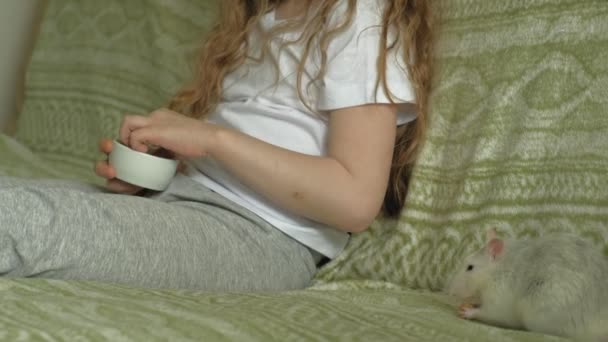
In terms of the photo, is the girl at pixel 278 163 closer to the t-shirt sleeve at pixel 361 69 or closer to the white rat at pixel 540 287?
the t-shirt sleeve at pixel 361 69

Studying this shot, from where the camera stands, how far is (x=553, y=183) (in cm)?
116

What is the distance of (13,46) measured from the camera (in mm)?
2041

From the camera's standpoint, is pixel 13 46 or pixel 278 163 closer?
pixel 278 163

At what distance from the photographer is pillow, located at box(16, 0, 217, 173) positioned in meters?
1.71

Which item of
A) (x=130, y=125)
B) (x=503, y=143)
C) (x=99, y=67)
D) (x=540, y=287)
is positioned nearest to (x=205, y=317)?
(x=540, y=287)

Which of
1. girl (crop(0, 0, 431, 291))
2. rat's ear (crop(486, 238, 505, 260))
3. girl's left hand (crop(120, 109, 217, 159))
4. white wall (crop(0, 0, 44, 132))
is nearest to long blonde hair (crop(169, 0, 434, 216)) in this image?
girl (crop(0, 0, 431, 291))

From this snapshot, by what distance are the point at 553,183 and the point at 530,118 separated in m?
0.10

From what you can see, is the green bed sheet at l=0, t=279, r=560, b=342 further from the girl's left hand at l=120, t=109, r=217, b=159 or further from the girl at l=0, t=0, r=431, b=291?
the girl's left hand at l=120, t=109, r=217, b=159

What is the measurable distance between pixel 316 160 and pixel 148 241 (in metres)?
0.26

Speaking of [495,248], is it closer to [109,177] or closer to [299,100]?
[299,100]

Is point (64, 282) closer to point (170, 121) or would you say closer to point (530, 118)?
point (170, 121)

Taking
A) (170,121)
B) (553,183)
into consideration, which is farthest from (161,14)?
(553,183)

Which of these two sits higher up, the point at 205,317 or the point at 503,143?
the point at 503,143

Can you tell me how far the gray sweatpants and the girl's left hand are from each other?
8cm
